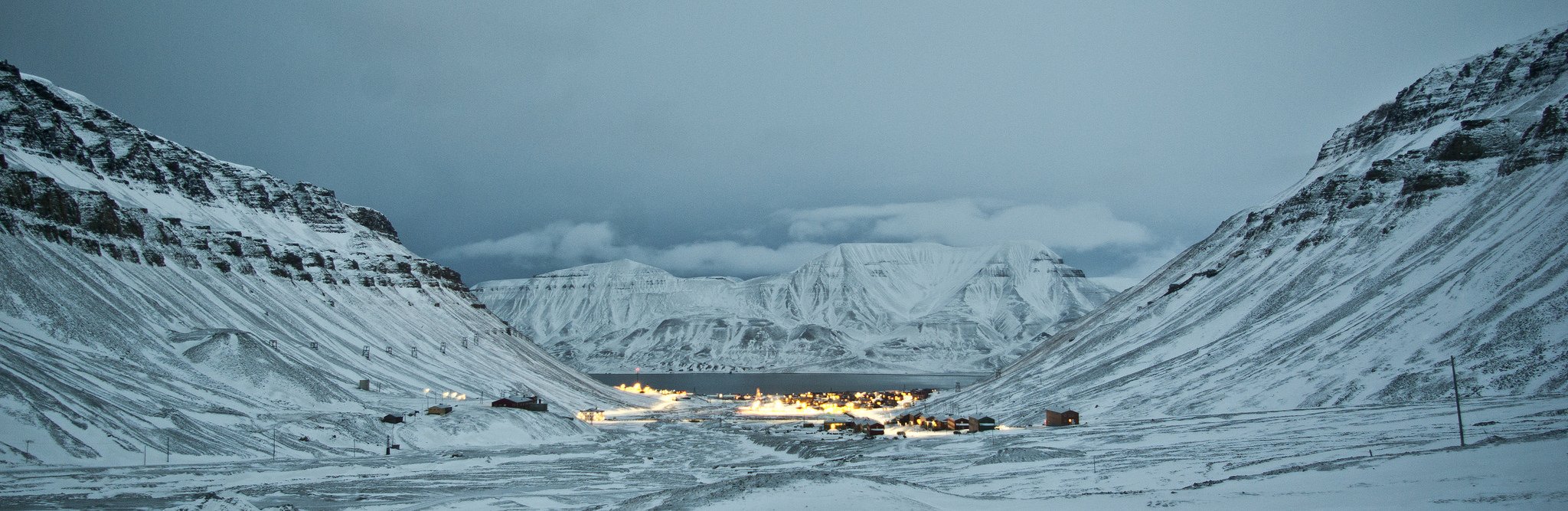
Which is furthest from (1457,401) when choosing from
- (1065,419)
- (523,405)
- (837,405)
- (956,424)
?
(837,405)

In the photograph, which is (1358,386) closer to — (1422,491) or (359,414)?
(1422,491)

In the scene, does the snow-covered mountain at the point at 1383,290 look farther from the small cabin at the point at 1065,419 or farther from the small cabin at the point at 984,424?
the small cabin at the point at 984,424

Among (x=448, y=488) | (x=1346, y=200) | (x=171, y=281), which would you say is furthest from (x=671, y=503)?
(x=1346, y=200)

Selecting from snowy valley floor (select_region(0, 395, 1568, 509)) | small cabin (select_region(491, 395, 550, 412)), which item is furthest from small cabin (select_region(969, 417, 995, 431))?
small cabin (select_region(491, 395, 550, 412))

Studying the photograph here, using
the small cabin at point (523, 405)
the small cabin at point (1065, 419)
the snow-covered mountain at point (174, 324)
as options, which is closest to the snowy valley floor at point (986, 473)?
the small cabin at point (1065, 419)

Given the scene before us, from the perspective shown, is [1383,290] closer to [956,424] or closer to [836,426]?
[956,424]
